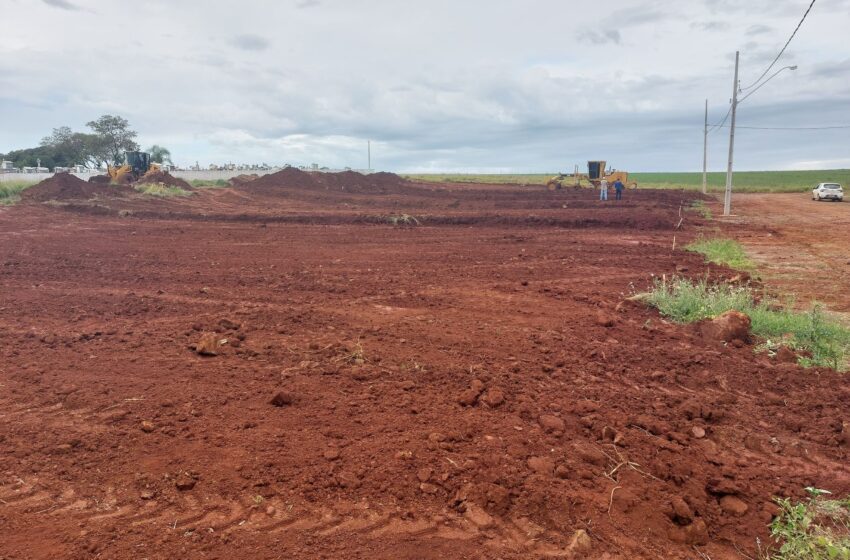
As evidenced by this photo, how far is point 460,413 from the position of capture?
5.20 m

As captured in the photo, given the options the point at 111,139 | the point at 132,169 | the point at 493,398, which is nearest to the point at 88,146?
the point at 111,139

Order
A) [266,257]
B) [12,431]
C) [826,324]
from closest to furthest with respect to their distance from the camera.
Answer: [12,431] < [826,324] < [266,257]

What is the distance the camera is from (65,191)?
36469 millimetres

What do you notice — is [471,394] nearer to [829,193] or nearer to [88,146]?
[829,193]

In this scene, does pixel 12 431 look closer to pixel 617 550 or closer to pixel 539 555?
pixel 539 555

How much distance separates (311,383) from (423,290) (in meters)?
4.97

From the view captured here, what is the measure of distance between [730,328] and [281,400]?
5.63 m

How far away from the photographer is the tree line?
78312 millimetres

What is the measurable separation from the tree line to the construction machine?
32421 millimetres

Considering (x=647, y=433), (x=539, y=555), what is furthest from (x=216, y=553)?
(x=647, y=433)

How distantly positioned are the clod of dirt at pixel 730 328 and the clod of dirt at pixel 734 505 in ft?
12.5

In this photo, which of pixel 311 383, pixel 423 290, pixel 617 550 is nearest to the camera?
pixel 617 550

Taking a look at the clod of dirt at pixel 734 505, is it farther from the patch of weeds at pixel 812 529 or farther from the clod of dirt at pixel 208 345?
the clod of dirt at pixel 208 345

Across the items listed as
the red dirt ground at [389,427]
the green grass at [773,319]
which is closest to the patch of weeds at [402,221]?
the red dirt ground at [389,427]
